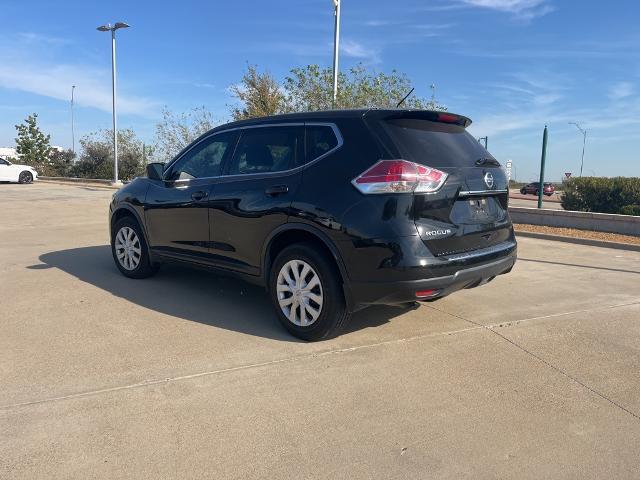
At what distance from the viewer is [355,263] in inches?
152

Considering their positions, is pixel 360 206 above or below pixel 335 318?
above

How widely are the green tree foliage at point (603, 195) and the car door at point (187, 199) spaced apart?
12.0m

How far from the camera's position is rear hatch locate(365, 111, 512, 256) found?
3883 millimetres

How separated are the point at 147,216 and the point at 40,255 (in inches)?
119

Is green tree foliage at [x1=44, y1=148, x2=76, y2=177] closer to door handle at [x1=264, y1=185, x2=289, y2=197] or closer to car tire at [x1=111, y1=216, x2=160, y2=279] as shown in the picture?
car tire at [x1=111, y1=216, x2=160, y2=279]

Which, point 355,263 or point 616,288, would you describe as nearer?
point 355,263

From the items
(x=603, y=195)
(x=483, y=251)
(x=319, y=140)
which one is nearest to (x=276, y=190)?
(x=319, y=140)

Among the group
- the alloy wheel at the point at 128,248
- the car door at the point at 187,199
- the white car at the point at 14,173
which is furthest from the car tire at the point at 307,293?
the white car at the point at 14,173

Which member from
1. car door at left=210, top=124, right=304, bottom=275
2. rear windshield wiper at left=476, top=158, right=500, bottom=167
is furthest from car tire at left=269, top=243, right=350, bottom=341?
rear windshield wiper at left=476, top=158, right=500, bottom=167

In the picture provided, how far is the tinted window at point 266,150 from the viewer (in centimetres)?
448

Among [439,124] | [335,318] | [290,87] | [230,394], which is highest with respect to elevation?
[290,87]

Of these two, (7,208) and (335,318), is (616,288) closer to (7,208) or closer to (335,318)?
(335,318)

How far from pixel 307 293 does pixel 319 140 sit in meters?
1.25

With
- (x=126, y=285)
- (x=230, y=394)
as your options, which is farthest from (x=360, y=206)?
(x=126, y=285)
